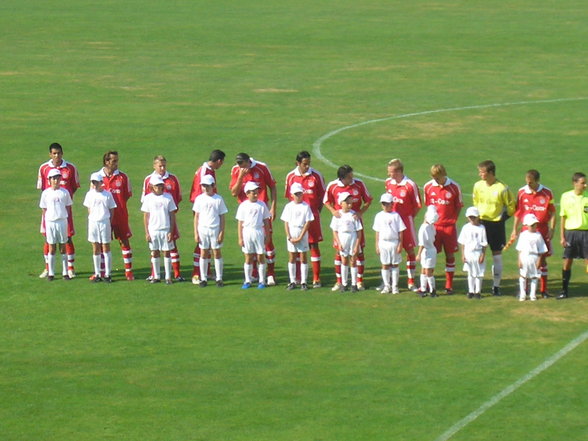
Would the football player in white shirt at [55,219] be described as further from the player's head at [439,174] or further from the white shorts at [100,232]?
the player's head at [439,174]

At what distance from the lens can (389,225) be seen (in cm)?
2219

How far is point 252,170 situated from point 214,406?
699 cm

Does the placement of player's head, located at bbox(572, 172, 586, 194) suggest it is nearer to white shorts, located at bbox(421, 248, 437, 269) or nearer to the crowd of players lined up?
the crowd of players lined up

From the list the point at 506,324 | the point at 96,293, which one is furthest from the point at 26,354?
the point at 506,324

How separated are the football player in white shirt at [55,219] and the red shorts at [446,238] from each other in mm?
6560

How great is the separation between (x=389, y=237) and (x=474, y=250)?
4.80ft

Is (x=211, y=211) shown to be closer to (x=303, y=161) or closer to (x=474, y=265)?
(x=303, y=161)

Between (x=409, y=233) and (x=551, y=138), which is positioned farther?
(x=551, y=138)

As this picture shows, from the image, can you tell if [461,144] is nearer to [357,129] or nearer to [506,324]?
[357,129]

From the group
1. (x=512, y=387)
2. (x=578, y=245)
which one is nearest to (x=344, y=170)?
(x=578, y=245)

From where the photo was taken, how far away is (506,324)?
66.8 ft

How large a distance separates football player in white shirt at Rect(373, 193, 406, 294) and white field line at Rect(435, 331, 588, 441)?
12.0 feet

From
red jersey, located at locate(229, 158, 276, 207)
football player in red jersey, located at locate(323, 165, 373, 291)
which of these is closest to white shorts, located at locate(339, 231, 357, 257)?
football player in red jersey, located at locate(323, 165, 373, 291)

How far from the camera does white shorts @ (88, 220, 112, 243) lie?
23219mm
